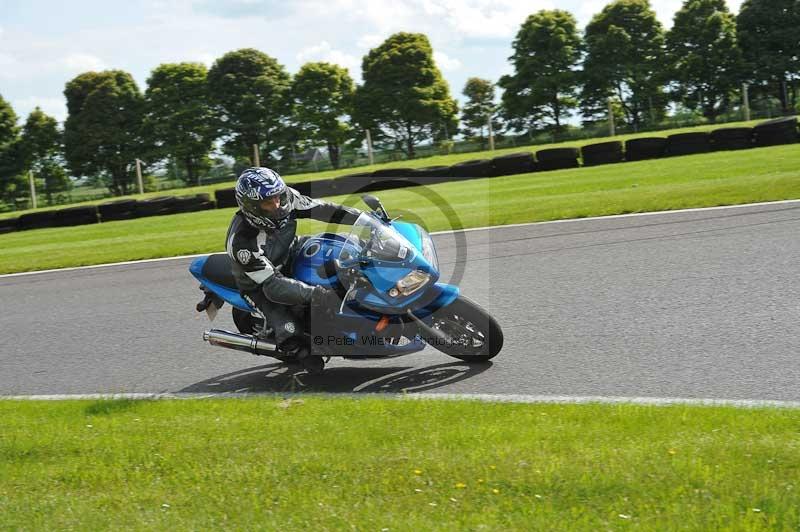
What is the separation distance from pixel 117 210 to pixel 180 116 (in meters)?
25.5

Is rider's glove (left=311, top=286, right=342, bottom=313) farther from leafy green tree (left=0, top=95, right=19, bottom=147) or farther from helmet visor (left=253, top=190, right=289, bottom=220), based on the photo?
leafy green tree (left=0, top=95, right=19, bottom=147)

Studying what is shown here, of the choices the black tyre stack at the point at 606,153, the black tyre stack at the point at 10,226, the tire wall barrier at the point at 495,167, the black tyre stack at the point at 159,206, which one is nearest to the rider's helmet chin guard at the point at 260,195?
the tire wall barrier at the point at 495,167

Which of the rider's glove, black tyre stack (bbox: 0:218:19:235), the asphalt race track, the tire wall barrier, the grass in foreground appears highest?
the tire wall barrier

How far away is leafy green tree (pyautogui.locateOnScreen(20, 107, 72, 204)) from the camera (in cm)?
4822

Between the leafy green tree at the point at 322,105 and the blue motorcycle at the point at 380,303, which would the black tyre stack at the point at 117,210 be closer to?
the blue motorcycle at the point at 380,303

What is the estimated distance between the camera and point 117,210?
25.1 metres

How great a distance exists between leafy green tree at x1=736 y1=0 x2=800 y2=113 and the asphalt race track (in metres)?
37.9

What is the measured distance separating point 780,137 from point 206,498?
75.4 feet

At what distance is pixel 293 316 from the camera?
6.41 m

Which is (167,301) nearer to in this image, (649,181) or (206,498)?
(206,498)

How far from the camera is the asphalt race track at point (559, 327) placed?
5941mm

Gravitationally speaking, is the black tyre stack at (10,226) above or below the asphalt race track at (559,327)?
above

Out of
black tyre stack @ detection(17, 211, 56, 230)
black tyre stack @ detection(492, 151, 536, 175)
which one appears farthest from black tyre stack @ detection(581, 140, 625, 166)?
black tyre stack @ detection(17, 211, 56, 230)

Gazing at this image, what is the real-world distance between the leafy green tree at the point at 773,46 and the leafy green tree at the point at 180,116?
3095cm
